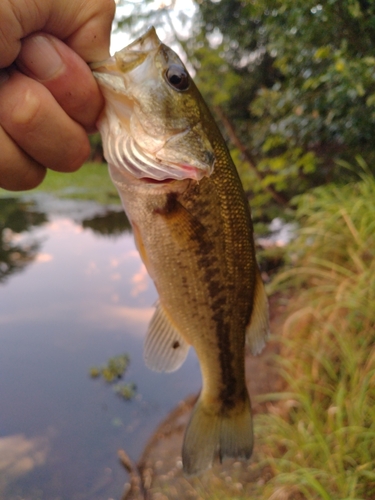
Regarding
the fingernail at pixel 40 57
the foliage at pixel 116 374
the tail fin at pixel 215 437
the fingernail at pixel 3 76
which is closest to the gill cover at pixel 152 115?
the fingernail at pixel 40 57

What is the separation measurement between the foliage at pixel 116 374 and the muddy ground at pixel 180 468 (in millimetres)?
506

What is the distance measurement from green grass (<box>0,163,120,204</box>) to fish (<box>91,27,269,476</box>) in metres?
10.9

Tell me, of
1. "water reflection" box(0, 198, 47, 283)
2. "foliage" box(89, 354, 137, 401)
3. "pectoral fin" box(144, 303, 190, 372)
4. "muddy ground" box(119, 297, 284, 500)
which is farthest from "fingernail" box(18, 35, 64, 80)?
"water reflection" box(0, 198, 47, 283)

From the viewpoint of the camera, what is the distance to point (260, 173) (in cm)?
509

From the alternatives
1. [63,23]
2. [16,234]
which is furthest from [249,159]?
[16,234]

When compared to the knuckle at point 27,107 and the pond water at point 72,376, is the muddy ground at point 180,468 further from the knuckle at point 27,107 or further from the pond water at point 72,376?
the knuckle at point 27,107

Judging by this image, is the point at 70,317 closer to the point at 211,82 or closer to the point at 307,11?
the point at 211,82

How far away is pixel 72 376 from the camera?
12.6 ft

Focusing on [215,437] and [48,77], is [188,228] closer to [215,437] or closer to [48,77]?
[48,77]

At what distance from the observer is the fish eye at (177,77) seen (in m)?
1.06

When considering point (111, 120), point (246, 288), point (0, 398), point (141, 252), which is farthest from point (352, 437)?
point (0, 398)

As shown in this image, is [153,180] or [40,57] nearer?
[40,57]

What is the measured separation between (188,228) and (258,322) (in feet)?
1.57

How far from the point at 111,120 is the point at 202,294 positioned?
2.18ft
